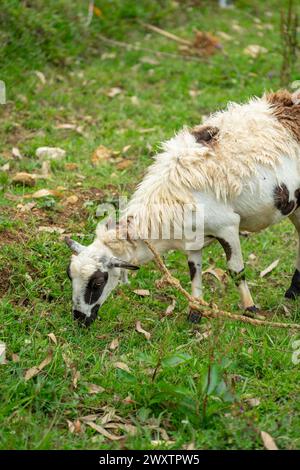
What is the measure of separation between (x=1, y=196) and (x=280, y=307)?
2949 millimetres

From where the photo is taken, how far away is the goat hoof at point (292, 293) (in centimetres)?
657

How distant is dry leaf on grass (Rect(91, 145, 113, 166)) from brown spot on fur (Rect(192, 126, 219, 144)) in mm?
2557

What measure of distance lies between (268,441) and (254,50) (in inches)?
332

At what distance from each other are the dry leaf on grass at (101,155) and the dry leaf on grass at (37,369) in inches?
143

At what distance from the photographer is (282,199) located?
604 cm

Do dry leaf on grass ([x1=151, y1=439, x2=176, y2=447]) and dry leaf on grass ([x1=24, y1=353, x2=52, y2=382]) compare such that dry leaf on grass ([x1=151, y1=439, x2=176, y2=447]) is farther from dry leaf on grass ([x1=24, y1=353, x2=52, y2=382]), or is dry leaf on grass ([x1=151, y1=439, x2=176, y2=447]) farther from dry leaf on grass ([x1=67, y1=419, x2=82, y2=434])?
dry leaf on grass ([x1=24, y1=353, x2=52, y2=382])

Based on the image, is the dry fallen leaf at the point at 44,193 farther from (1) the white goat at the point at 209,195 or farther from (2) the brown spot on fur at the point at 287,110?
(2) the brown spot on fur at the point at 287,110

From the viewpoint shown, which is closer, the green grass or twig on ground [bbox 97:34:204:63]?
the green grass

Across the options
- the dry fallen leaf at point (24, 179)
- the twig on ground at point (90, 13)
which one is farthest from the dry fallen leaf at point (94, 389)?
the twig on ground at point (90, 13)

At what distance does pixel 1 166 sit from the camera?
8.14 metres

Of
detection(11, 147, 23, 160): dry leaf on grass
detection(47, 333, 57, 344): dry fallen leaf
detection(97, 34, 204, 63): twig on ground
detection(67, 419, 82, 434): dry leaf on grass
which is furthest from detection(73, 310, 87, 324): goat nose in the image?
detection(97, 34, 204, 63): twig on ground

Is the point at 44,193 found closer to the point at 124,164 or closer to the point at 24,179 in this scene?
the point at 24,179

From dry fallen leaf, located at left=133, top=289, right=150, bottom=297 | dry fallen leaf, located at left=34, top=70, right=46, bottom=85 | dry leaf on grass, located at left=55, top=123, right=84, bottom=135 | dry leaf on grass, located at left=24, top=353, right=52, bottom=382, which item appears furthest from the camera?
dry fallen leaf, located at left=34, top=70, right=46, bottom=85

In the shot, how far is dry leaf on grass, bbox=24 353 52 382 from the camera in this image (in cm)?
499
